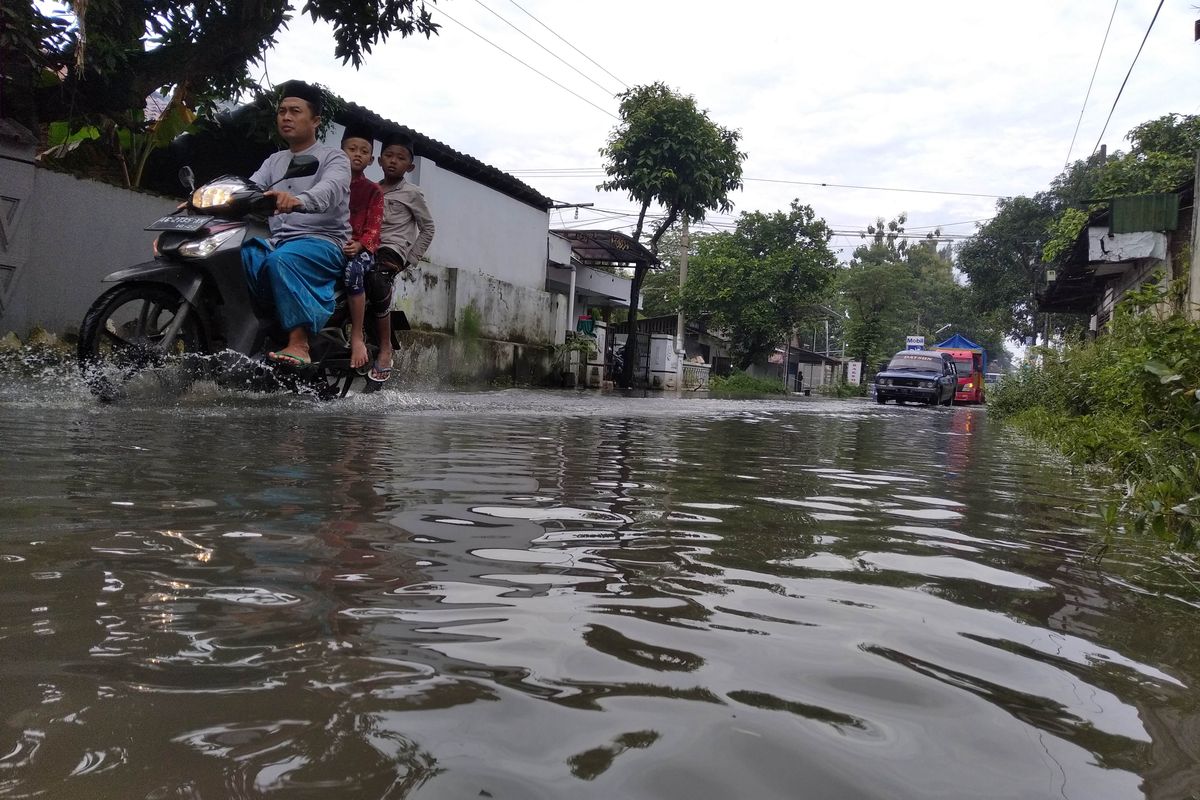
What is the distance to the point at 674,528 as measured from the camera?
264 cm

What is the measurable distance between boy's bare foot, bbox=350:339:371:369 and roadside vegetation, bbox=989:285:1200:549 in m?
4.88

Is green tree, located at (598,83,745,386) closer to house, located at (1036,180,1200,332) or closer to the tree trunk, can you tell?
the tree trunk

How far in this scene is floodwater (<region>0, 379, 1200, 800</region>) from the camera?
3.46ft

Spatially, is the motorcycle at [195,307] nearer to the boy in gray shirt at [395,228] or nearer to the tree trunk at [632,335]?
the boy in gray shirt at [395,228]

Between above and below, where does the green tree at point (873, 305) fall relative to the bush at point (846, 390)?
above

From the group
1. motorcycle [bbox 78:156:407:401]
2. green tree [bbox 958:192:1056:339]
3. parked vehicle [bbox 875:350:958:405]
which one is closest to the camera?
motorcycle [bbox 78:156:407:401]

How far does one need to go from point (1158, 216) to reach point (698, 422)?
1027 cm

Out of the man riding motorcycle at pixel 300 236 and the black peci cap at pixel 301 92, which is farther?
the black peci cap at pixel 301 92

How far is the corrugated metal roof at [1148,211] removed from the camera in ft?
47.2

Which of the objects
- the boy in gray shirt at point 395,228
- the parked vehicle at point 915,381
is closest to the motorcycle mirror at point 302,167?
the boy in gray shirt at point 395,228

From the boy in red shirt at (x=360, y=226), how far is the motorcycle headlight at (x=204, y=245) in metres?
0.97

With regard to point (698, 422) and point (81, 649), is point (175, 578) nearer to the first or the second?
point (81, 649)

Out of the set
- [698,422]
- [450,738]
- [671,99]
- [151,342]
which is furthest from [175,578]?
[671,99]

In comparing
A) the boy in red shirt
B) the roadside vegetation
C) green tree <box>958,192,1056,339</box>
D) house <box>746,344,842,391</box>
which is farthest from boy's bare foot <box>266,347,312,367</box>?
house <box>746,344,842,391</box>
